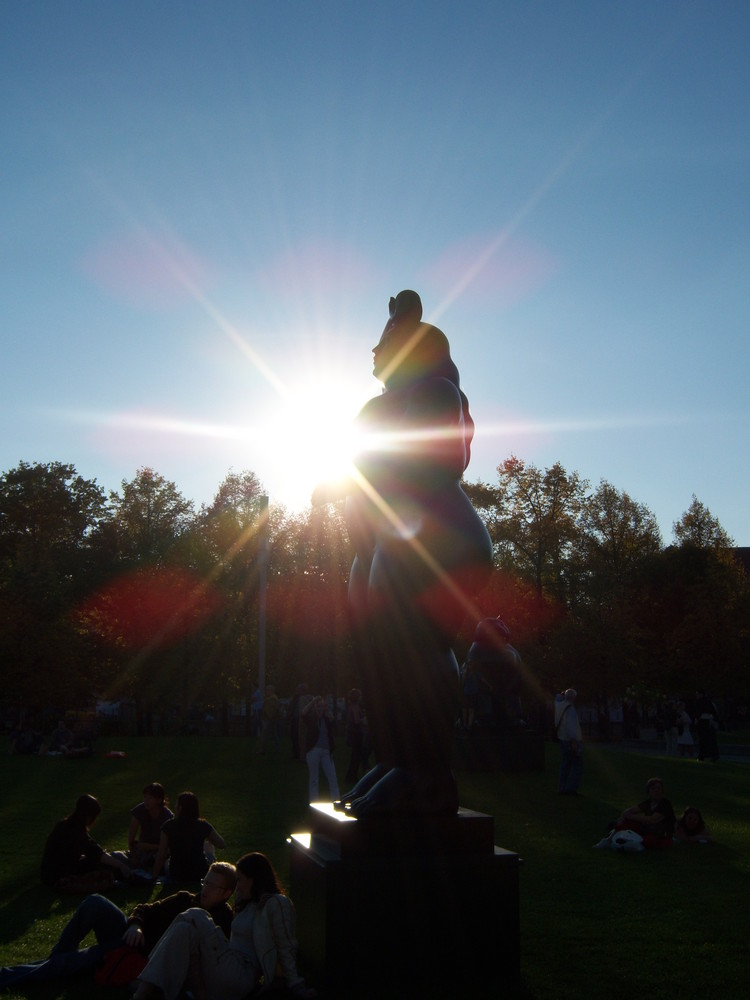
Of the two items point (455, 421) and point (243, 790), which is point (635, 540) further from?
point (455, 421)

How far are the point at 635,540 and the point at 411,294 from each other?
48149 mm

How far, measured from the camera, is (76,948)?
244 inches

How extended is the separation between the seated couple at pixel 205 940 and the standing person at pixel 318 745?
7.84 meters

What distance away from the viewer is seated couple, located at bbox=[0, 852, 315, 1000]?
5.31 m


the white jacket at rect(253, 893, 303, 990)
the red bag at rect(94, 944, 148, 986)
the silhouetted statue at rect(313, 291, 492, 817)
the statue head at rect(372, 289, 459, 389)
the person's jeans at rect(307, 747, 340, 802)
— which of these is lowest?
the red bag at rect(94, 944, 148, 986)

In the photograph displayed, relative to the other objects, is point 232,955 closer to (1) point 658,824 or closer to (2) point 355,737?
(1) point 658,824

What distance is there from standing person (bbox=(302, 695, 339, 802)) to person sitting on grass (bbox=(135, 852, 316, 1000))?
8.26 m

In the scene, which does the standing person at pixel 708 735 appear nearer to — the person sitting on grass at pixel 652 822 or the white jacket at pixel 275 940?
the person sitting on grass at pixel 652 822

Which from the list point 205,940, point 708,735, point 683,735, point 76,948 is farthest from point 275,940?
point 683,735

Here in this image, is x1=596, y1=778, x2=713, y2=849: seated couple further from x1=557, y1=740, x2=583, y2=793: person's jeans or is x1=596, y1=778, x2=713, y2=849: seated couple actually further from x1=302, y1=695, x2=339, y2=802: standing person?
x1=302, y1=695, x2=339, y2=802: standing person

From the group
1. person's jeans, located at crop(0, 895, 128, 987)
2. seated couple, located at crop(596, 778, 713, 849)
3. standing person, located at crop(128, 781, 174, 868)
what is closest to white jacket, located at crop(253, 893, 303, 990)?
person's jeans, located at crop(0, 895, 128, 987)

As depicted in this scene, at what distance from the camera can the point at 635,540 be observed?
52.6 m

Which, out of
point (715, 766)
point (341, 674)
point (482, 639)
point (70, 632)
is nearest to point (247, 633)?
point (341, 674)

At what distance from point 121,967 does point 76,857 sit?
10.1 ft
